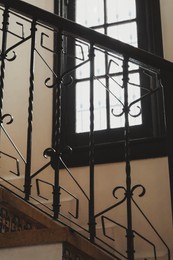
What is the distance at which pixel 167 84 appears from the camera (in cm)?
193

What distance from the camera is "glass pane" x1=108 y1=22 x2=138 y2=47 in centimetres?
394

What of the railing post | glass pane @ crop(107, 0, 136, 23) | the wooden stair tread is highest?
glass pane @ crop(107, 0, 136, 23)

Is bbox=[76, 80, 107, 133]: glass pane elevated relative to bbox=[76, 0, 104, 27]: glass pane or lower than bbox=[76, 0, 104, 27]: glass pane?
lower

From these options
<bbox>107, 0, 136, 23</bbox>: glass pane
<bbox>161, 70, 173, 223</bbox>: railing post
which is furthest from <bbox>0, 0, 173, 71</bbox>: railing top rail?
<bbox>107, 0, 136, 23</bbox>: glass pane

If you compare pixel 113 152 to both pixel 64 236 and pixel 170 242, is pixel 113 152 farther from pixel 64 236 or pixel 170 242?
pixel 64 236

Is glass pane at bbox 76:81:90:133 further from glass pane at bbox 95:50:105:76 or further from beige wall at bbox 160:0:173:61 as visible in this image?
beige wall at bbox 160:0:173:61

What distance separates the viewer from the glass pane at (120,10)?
13.3 feet

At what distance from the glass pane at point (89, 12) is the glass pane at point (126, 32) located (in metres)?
0.17

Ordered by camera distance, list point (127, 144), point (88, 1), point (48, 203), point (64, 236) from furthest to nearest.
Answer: point (88, 1) < point (48, 203) < point (127, 144) < point (64, 236)

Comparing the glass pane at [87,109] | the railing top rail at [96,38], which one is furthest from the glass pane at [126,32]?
the railing top rail at [96,38]

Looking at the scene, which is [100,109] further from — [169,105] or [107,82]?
[169,105]

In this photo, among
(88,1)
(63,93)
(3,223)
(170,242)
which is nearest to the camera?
(3,223)

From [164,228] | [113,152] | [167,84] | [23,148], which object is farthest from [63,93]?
[167,84]

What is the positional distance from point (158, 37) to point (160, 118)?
2.30 feet
